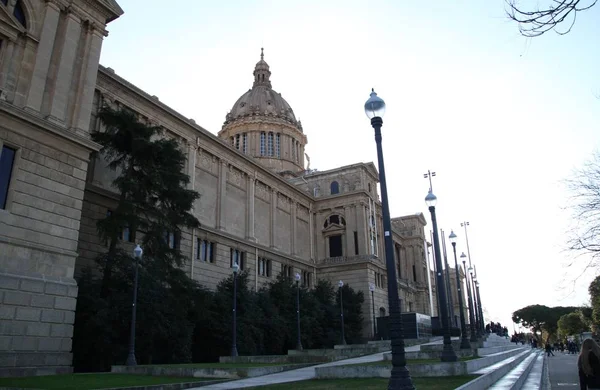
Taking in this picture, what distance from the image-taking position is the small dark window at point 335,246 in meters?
60.3

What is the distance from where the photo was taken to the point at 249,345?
3272 centimetres

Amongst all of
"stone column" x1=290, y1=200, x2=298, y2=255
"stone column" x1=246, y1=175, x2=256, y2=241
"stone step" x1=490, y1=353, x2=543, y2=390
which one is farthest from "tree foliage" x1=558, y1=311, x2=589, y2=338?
"stone step" x1=490, y1=353, x2=543, y2=390

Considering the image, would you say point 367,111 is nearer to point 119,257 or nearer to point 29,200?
point 29,200

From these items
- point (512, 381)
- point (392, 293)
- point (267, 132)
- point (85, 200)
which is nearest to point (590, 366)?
point (392, 293)

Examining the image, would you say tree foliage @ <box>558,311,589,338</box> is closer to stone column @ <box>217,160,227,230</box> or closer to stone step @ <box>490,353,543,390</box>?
stone column @ <box>217,160,227,230</box>

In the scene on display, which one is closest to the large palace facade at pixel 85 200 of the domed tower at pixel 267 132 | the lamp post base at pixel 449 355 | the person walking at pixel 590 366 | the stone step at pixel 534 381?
the domed tower at pixel 267 132

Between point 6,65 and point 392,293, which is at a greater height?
point 6,65

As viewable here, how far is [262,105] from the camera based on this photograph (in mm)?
79062

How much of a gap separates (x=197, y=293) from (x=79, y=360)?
7.69 meters

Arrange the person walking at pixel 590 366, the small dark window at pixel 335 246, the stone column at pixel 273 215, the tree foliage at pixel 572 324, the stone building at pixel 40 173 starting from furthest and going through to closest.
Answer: the tree foliage at pixel 572 324 < the small dark window at pixel 335 246 < the stone column at pixel 273 215 < the stone building at pixel 40 173 < the person walking at pixel 590 366

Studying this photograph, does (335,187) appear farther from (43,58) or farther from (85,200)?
(43,58)

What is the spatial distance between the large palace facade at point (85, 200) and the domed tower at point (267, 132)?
1059 cm

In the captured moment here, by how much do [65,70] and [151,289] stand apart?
12047 millimetres

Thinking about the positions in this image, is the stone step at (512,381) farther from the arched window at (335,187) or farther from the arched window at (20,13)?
the arched window at (335,187)
